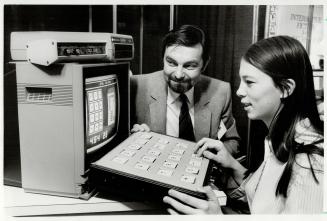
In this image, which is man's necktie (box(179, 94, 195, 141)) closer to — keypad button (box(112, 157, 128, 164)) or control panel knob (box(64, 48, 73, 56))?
keypad button (box(112, 157, 128, 164))

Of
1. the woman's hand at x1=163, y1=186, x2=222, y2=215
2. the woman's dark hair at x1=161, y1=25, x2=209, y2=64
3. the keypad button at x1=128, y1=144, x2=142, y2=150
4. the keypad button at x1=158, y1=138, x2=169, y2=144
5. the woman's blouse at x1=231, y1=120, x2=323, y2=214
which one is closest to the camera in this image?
the woman's hand at x1=163, y1=186, x2=222, y2=215

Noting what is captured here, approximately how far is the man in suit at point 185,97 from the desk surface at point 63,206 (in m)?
0.65

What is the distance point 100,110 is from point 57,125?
180 mm

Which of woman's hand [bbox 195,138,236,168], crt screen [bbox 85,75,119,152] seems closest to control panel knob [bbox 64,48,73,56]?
crt screen [bbox 85,75,119,152]

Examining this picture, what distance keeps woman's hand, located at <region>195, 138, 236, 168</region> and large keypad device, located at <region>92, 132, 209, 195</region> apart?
0.03m

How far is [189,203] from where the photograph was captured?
3.00 ft

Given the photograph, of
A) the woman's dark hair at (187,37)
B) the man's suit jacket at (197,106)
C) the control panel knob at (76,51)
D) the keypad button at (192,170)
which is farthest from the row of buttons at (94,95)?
the woman's dark hair at (187,37)

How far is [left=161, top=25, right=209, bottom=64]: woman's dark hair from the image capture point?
5.18ft

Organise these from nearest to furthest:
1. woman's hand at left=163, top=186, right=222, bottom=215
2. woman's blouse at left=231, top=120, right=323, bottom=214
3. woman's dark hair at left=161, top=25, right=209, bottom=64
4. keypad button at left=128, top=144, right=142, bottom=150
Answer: woman's hand at left=163, top=186, right=222, bottom=215 → woman's blouse at left=231, top=120, right=323, bottom=214 → keypad button at left=128, top=144, right=142, bottom=150 → woman's dark hair at left=161, top=25, right=209, bottom=64

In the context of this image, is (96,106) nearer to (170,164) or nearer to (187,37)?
(170,164)

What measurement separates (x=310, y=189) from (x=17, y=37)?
1023 millimetres

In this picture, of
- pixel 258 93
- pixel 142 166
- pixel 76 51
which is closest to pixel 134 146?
pixel 142 166

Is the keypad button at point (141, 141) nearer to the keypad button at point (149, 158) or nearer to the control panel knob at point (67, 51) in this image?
the keypad button at point (149, 158)

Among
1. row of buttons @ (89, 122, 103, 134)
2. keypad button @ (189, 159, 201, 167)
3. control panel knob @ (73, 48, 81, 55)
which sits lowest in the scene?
keypad button @ (189, 159, 201, 167)
